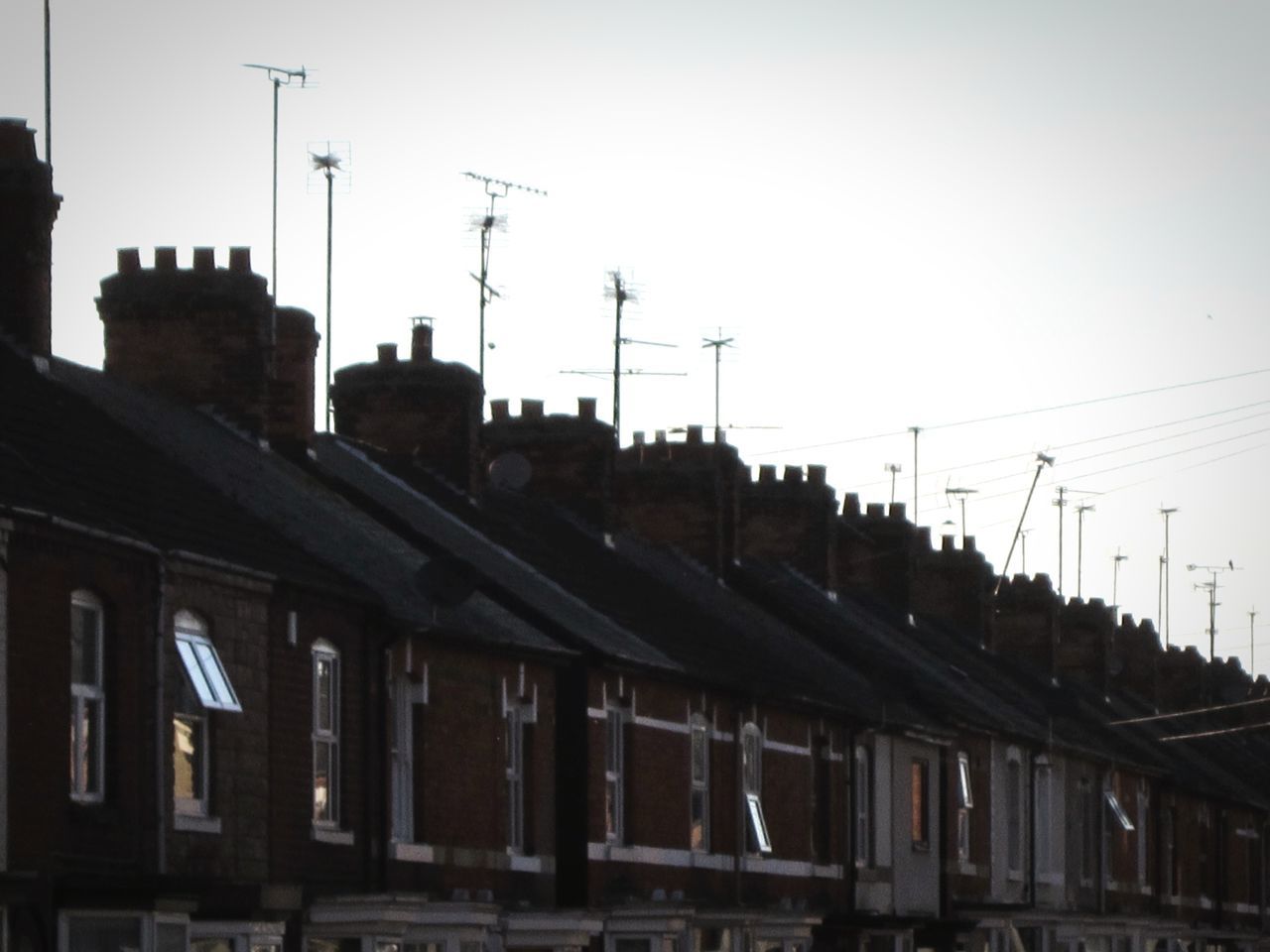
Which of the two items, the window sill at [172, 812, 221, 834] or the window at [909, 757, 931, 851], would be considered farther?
the window at [909, 757, 931, 851]

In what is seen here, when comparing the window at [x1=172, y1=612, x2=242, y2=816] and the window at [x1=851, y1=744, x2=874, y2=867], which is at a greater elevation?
the window at [x1=172, y1=612, x2=242, y2=816]

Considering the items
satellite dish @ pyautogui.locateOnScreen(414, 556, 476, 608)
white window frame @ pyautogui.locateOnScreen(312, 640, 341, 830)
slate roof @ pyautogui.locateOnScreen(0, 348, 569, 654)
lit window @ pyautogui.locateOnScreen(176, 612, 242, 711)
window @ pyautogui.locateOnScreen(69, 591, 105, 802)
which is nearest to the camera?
window @ pyautogui.locateOnScreen(69, 591, 105, 802)

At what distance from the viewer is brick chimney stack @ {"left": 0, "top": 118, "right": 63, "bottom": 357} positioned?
2661 cm

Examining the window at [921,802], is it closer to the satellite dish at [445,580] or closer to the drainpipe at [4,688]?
the satellite dish at [445,580]

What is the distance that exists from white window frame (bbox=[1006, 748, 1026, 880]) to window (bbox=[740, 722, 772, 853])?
40.0 ft

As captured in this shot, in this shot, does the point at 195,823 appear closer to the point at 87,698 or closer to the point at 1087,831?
the point at 87,698

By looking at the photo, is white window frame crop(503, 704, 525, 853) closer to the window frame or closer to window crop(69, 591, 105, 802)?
the window frame

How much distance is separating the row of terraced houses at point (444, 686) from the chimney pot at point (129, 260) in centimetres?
12

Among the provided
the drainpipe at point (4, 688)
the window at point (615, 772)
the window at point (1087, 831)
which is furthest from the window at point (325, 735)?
the window at point (1087, 831)

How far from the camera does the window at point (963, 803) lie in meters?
44.5

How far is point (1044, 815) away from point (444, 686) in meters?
23.5

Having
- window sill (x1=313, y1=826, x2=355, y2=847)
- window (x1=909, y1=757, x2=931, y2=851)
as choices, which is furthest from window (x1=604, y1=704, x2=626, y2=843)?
window (x1=909, y1=757, x2=931, y2=851)

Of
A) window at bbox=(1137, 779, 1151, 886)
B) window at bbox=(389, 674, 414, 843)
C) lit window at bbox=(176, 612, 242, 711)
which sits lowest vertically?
window at bbox=(1137, 779, 1151, 886)

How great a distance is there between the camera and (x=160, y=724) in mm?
23312
